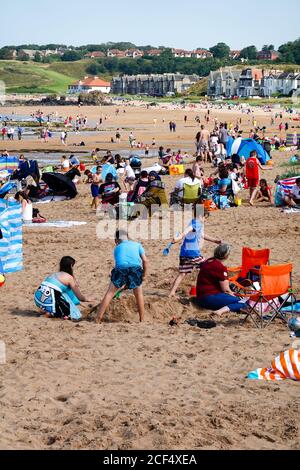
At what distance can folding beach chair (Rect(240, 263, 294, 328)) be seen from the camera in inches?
313

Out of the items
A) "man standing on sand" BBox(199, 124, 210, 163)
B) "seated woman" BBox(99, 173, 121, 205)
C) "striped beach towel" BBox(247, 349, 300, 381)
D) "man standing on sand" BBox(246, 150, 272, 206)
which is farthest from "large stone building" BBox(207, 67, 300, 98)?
"striped beach towel" BBox(247, 349, 300, 381)

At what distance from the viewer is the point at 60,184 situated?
1803 centimetres

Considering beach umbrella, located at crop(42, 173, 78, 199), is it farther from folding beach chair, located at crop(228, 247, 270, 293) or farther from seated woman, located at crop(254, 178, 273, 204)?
folding beach chair, located at crop(228, 247, 270, 293)

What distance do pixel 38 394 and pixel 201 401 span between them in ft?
4.29

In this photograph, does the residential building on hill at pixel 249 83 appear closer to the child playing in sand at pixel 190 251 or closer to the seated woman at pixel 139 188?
the seated woman at pixel 139 188

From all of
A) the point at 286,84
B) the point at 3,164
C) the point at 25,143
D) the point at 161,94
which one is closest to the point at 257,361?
the point at 3,164

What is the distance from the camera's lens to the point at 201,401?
583cm

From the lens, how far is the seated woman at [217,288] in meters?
8.38

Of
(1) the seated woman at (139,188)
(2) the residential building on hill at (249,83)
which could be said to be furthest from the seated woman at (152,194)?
(2) the residential building on hill at (249,83)

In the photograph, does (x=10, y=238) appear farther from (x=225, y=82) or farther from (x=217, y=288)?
(x=225, y=82)

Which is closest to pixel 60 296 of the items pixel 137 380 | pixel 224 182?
pixel 137 380

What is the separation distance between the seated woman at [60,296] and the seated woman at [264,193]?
330 inches

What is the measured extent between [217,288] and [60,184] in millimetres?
10122
